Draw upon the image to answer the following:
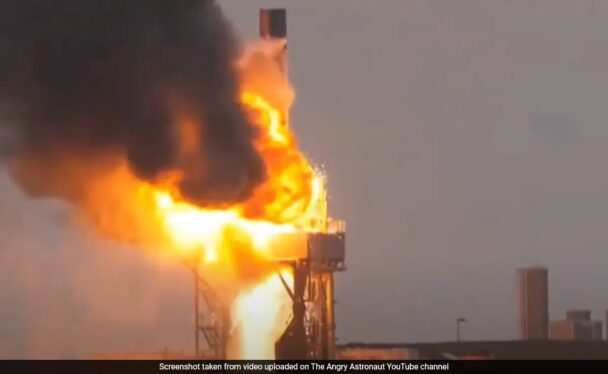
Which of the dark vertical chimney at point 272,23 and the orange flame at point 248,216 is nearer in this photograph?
the orange flame at point 248,216

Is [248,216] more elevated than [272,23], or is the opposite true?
[272,23]

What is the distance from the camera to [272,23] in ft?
348

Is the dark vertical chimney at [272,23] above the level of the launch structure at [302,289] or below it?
above

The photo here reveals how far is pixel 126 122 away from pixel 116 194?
16.0 ft

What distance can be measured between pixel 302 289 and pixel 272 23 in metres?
17.4

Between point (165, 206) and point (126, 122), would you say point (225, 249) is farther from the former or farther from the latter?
point (126, 122)

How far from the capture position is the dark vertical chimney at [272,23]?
347 ft

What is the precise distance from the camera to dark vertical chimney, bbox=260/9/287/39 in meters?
106
